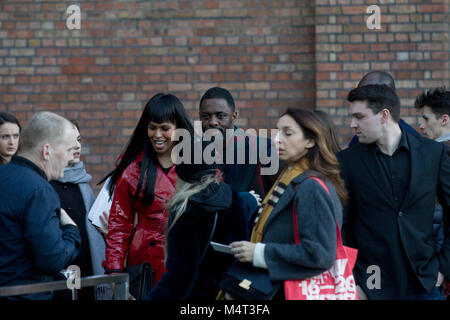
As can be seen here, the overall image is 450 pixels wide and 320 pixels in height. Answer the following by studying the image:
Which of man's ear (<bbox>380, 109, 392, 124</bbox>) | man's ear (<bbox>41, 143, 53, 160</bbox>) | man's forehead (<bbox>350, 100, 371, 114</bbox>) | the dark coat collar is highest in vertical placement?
man's forehead (<bbox>350, 100, 371, 114</bbox>)

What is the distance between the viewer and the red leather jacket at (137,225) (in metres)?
3.83

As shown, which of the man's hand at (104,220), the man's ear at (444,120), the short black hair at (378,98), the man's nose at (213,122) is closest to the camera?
the short black hair at (378,98)

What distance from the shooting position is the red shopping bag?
2.80m

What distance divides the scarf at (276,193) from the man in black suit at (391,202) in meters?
0.53

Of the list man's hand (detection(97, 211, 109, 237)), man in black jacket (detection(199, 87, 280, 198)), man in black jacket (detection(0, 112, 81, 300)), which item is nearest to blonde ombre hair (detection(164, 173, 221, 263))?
man in black jacket (detection(0, 112, 81, 300))

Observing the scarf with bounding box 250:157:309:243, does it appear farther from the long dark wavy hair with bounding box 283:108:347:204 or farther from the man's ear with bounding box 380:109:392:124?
the man's ear with bounding box 380:109:392:124

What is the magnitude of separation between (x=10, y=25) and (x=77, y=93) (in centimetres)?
100

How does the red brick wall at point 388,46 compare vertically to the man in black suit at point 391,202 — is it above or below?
above

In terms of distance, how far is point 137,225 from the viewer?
12.9ft

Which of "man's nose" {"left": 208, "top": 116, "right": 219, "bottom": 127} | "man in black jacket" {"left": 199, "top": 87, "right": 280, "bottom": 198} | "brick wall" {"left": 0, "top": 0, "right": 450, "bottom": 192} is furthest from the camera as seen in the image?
"brick wall" {"left": 0, "top": 0, "right": 450, "bottom": 192}

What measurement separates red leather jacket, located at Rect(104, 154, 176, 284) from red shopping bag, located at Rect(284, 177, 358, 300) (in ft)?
3.93

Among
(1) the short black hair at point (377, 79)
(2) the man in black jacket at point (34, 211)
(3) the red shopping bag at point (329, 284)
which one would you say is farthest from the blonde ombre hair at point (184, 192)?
(1) the short black hair at point (377, 79)

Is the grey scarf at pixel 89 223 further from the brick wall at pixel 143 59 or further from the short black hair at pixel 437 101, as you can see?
the short black hair at pixel 437 101
